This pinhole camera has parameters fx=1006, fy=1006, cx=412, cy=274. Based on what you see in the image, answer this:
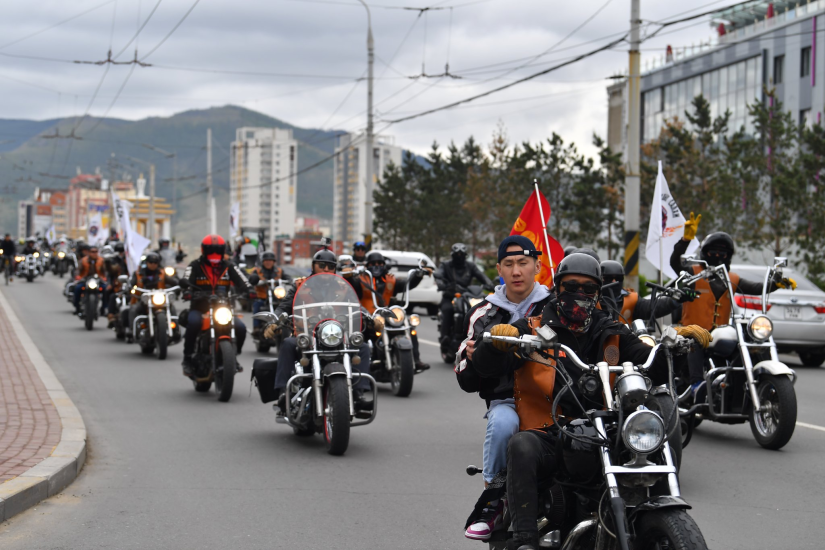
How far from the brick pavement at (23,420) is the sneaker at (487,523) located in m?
3.49

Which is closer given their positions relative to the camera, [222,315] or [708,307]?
[708,307]

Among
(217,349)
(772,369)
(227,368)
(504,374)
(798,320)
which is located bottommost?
(227,368)

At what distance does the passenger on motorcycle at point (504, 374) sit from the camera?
15.5 feet

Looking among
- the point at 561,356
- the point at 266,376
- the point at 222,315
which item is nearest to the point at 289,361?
the point at 266,376

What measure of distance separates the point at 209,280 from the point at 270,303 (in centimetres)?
474

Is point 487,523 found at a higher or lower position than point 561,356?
lower

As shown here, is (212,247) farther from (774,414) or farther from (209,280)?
(774,414)

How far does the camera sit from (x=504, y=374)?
15.6 feet

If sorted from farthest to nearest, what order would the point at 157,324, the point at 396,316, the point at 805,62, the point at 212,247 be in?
the point at 805,62 → the point at 157,324 → the point at 212,247 → the point at 396,316

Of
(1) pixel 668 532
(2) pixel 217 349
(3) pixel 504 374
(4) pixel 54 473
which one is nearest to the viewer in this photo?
(1) pixel 668 532

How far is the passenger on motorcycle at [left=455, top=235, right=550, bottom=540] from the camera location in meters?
4.71

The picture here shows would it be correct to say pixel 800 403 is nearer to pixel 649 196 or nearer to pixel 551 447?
pixel 551 447

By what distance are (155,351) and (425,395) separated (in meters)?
6.42

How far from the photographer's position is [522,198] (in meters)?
45.6
